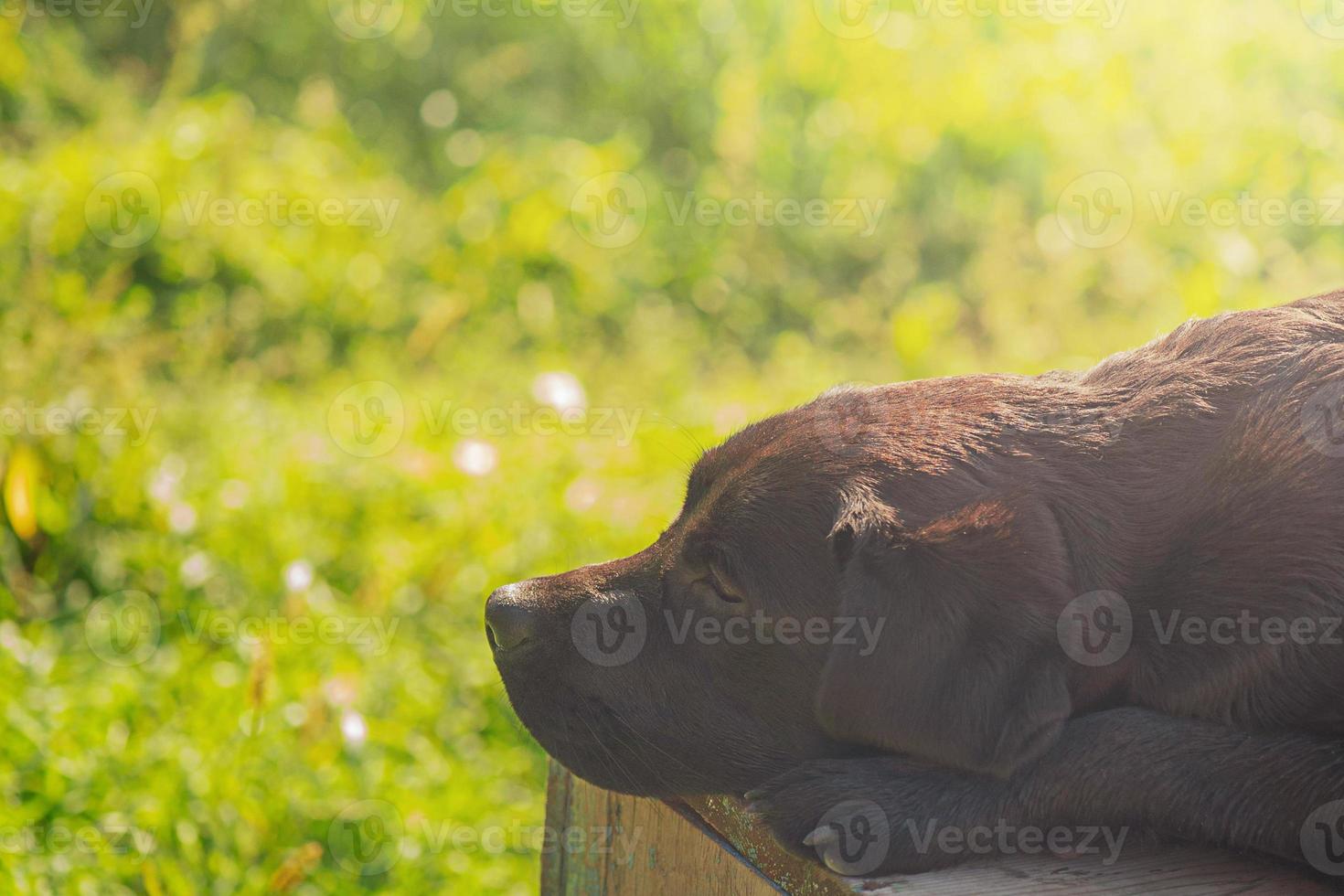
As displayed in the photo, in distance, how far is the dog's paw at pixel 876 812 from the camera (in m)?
2.02

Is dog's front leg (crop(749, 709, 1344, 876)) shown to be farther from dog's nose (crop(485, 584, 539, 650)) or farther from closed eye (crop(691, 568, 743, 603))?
dog's nose (crop(485, 584, 539, 650))

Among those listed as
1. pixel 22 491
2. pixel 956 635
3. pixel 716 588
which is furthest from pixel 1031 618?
pixel 22 491

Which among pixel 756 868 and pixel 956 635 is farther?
pixel 756 868

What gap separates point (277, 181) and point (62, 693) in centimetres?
432

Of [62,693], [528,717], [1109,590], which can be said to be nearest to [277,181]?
[62,693]

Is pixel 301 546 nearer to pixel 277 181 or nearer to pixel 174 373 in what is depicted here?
pixel 174 373

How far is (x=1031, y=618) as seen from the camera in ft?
6.72

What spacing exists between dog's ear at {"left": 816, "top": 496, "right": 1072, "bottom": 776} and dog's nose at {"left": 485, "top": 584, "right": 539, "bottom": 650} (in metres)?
0.64

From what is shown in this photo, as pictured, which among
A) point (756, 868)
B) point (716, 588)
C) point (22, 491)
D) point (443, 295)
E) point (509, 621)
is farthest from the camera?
point (443, 295)

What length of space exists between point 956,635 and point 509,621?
904 mm

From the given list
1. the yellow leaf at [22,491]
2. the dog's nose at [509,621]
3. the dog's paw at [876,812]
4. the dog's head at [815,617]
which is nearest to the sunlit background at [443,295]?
the yellow leaf at [22,491]

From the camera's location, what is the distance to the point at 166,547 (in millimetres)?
5039

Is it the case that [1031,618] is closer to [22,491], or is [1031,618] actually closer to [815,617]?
[815,617]

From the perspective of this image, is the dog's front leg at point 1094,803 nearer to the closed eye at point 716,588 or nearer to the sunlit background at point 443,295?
the closed eye at point 716,588
